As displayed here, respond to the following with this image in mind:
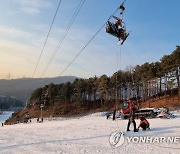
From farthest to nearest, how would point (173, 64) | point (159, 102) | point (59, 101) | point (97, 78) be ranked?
1. point (59, 101)
2. point (97, 78)
3. point (159, 102)
4. point (173, 64)

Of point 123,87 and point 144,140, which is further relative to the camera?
point 123,87

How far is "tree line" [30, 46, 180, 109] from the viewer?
74238 millimetres

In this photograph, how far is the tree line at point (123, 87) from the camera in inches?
2923

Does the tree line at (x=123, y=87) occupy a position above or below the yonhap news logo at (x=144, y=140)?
above

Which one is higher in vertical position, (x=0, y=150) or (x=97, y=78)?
(x=97, y=78)

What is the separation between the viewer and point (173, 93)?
3243 inches

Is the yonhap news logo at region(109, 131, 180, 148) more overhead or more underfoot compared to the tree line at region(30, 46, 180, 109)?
more underfoot

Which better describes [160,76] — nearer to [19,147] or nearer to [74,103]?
[74,103]

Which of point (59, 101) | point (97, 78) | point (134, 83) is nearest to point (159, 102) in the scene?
point (134, 83)

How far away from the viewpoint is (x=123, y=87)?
10400 cm

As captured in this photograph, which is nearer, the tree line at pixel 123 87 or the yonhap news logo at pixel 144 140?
the yonhap news logo at pixel 144 140

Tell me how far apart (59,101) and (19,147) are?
110122 mm

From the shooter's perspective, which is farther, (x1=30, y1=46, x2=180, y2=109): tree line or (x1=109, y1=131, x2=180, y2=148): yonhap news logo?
(x1=30, y1=46, x2=180, y2=109): tree line

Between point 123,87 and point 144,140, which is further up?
point 123,87
